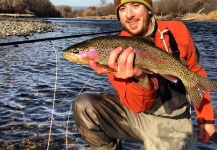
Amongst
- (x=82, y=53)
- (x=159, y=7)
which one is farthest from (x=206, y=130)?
(x=159, y=7)

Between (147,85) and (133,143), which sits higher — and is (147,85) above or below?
above

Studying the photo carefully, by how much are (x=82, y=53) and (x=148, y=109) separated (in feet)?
3.48

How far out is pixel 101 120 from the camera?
381cm

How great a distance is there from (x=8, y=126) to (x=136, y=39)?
363 centimetres

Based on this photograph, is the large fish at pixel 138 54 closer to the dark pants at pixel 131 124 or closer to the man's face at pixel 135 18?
the dark pants at pixel 131 124

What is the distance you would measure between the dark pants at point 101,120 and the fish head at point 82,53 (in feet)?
2.49

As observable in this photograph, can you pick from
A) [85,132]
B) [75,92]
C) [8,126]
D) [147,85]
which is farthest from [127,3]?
[75,92]

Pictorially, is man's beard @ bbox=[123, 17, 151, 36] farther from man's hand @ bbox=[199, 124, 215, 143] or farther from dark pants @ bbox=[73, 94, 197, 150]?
man's hand @ bbox=[199, 124, 215, 143]

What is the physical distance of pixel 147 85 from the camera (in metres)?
3.31

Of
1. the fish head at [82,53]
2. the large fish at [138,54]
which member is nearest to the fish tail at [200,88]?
the large fish at [138,54]

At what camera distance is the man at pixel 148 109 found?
12.1 feet

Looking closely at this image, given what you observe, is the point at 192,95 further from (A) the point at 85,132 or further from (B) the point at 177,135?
(A) the point at 85,132

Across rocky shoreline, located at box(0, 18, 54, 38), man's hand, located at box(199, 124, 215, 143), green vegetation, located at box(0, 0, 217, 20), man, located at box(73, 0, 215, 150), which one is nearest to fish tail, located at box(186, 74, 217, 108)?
man, located at box(73, 0, 215, 150)

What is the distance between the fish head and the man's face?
0.94 metres
